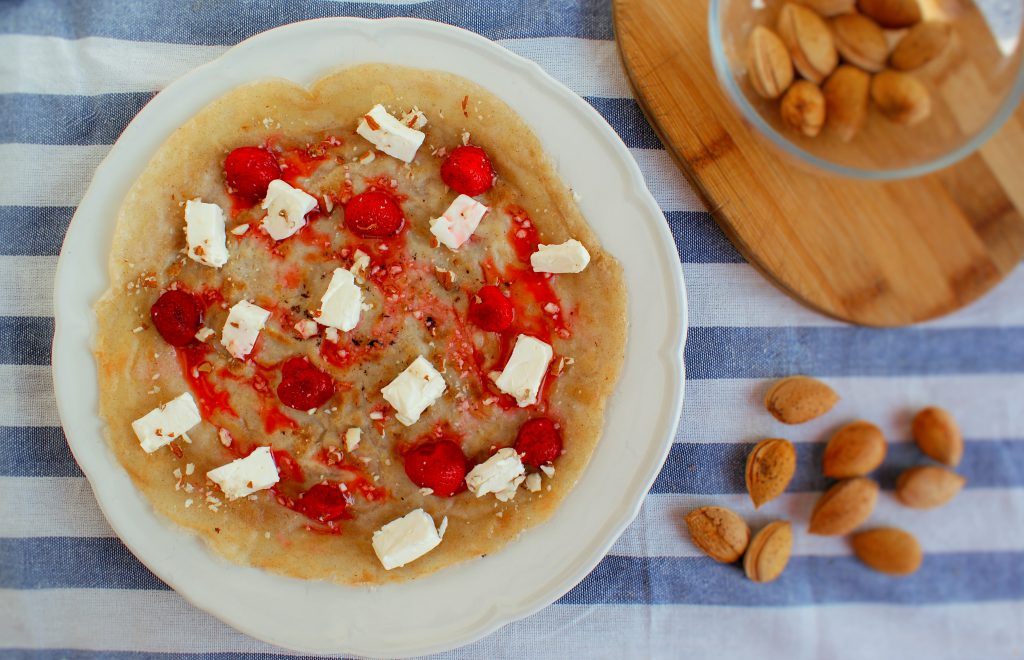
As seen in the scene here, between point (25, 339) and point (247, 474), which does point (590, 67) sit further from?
point (25, 339)

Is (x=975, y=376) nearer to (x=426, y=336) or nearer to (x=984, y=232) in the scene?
(x=984, y=232)

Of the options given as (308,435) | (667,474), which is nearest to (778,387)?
Result: (667,474)

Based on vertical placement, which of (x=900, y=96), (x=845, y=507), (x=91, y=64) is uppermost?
(x=900, y=96)

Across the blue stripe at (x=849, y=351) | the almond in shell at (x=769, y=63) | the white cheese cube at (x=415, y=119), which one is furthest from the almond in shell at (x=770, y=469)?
the white cheese cube at (x=415, y=119)

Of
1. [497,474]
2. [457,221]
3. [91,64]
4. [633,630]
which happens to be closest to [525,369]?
[497,474]

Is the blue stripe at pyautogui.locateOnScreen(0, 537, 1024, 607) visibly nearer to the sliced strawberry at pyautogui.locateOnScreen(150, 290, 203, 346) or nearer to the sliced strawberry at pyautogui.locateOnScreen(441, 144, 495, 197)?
the sliced strawberry at pyautogui.locateOnScreen(150, 290, 203, 346)
